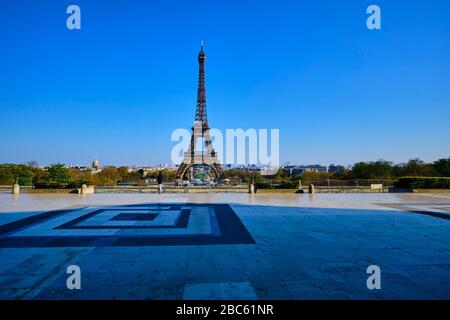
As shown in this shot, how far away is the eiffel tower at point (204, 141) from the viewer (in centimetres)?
5153

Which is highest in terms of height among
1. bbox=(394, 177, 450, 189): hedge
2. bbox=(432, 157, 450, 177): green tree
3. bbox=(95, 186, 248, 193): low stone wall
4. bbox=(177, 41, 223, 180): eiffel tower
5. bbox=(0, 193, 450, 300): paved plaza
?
bbox=(177, 41, 223, 180): eiffel tower

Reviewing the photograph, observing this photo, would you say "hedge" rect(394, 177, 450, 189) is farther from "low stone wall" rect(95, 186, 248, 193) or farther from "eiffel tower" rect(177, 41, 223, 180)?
"eiffel tower" rect(177, 41, 223, 180)

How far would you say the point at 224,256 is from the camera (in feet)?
17.1

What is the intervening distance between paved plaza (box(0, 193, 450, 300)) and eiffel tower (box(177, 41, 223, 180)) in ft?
141

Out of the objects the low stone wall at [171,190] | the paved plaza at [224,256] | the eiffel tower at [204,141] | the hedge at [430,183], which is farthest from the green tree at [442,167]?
the eiffel tower at [204,141]

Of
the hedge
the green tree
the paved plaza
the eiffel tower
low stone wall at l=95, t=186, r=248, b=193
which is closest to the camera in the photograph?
the paved plaza

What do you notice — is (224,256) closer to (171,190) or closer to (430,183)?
(171,190)

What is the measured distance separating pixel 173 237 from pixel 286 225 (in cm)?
307

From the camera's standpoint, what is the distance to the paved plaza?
3.72 metres

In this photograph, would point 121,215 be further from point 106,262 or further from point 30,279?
point 30,279

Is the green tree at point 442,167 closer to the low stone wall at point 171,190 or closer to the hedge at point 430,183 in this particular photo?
the hedge at point 430,183

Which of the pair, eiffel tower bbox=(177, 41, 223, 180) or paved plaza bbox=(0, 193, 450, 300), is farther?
eiffel tower bbox=(177, 41, 223, 180)

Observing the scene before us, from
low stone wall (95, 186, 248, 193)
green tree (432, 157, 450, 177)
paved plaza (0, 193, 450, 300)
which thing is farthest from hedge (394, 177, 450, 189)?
green tree (432, 157, 450, 177)

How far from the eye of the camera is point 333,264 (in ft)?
15.6
